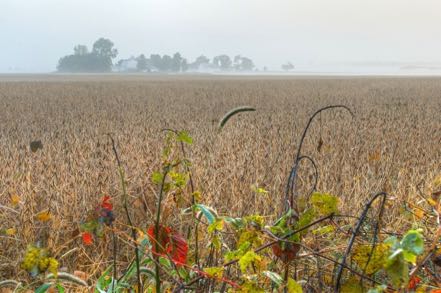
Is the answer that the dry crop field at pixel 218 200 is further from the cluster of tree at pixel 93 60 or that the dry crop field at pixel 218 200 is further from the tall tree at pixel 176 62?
the tall tree at pixel 176 62

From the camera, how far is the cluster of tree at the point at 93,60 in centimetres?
12850

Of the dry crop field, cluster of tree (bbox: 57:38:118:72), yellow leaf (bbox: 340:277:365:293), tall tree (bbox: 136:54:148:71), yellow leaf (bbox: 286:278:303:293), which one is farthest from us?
tall tree (bbox: 136:54:148:71)

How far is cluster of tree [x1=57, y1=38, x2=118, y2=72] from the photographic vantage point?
12850 cm

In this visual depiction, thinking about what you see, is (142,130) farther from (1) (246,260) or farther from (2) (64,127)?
(1) (246,260)

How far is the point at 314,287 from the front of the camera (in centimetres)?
232

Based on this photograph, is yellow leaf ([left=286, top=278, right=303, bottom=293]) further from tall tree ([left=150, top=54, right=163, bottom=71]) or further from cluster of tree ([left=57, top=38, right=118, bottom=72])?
tall tree ([left=150, top=54, right=163, bottom=71])

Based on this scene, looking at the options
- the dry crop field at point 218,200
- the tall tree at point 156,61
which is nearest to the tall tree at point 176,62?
the tall tree at point 156,61

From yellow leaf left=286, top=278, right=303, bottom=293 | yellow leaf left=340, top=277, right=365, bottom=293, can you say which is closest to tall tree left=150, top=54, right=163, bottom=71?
yellow leaf left=340, top=277, right=365, bottom=293

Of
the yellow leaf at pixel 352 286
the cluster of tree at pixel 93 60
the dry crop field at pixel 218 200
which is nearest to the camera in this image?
the yellow leaf at pixel 352 286

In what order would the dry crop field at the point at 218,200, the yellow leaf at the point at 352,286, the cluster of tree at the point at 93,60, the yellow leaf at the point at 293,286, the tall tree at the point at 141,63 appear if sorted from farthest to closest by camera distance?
the tall tree at the point at 141,63 < the cluster of tree at the point at 93,60 < the dry crop field at the point at 218,200 < the yellow leaf at the point at 352,286 < the yellow leaf at the point at 293,286

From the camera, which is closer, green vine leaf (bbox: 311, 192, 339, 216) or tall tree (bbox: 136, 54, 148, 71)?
green vine leaf (bbox: 311, 192, 339, 216)

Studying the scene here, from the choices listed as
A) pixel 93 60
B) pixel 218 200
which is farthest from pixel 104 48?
pixel 218 200

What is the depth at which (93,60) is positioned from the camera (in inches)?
5054

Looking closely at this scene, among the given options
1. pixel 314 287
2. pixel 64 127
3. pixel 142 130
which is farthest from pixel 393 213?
pixel 64 127
